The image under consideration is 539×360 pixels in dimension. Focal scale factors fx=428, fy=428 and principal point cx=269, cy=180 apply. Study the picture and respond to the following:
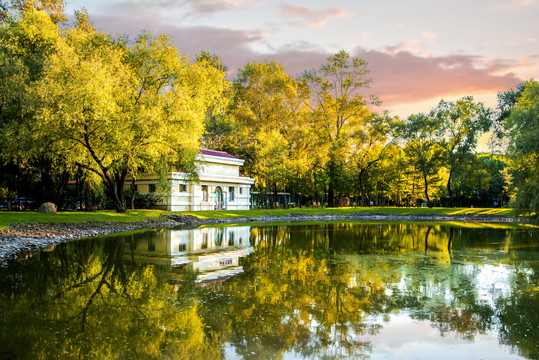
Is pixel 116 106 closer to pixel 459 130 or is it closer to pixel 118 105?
pixel 118 105

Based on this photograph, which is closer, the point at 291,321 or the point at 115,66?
the point at 291,321

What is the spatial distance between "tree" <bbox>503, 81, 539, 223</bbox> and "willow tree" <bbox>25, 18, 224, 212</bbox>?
2375 cm

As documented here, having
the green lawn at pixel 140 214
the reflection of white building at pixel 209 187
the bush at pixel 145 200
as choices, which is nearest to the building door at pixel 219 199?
the reflection of white building at pixel 209 187

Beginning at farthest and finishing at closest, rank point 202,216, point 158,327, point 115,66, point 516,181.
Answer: point 202,216
point 115,66
point 516,181
point 158,327

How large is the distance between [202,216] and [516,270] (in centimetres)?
3397

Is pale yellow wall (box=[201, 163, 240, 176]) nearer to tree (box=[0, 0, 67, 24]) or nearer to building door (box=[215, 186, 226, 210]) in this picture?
building door (box=[215, 186, 226, 210])

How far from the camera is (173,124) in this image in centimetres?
3578

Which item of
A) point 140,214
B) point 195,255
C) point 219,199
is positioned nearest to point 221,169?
point 219,199

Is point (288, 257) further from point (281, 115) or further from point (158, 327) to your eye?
point (281, 115)

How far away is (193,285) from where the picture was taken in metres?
11.6

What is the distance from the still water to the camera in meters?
7.03

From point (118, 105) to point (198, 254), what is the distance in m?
20.9

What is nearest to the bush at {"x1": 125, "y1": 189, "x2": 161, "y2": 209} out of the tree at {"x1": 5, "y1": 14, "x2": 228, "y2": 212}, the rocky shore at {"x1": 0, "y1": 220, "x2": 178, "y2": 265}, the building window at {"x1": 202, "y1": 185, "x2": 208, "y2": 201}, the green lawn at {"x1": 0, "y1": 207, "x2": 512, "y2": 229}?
the green lawn at {"x1": 0, "y1": 207, "x2": 512, "y2": 229}

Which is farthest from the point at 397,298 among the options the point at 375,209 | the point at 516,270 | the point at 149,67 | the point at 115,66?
the point at 375,209
